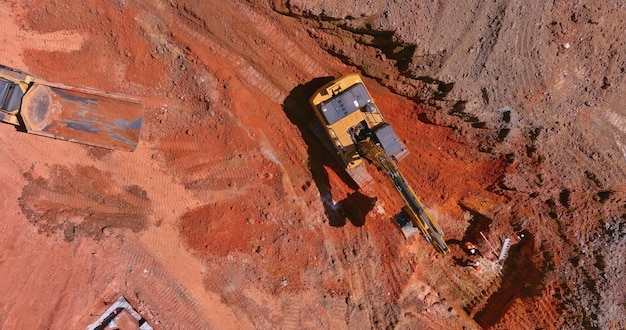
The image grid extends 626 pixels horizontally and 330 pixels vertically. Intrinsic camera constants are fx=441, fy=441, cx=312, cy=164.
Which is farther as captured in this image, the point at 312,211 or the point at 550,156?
the point at 312,211

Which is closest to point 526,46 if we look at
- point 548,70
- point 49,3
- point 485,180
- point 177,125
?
point 548,70

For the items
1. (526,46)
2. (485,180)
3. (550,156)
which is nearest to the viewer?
(526,46)

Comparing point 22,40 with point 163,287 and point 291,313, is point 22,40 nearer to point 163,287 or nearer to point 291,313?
point 163,287

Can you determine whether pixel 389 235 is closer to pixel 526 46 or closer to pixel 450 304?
pixel 450 304

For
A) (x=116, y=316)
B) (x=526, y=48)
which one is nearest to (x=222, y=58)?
(x=116, y=316)

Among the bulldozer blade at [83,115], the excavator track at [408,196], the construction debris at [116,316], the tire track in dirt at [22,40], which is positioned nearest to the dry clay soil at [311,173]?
the tire track in dirt at [22,40]

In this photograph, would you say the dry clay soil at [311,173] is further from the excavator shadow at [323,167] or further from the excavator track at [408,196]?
the excavator track at [408,196]

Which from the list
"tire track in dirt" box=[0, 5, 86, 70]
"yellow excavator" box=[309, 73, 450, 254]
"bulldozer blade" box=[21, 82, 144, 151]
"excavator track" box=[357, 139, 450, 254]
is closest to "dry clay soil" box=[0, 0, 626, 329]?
"tire track in dirt" box=[0, 5, 86, 70]
